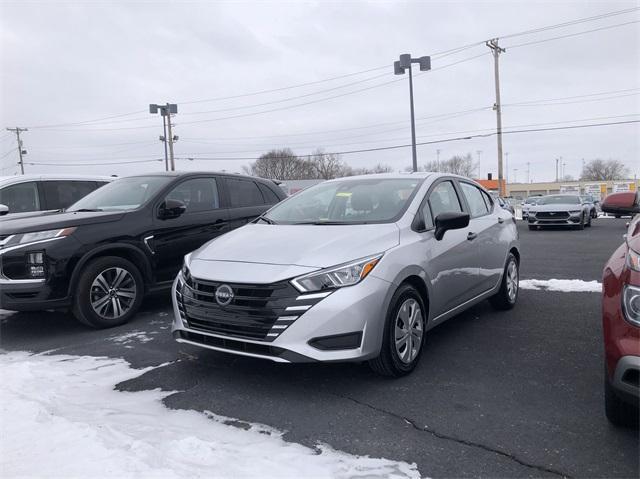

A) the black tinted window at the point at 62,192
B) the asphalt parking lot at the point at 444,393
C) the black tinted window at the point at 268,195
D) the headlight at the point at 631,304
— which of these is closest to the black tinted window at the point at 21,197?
Answer: the black tinted window at the point at 62,192

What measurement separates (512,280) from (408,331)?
274 cm

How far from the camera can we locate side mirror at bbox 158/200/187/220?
587 cm

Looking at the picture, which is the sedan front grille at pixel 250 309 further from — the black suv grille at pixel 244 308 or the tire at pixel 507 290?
the tire at pixel 507 290

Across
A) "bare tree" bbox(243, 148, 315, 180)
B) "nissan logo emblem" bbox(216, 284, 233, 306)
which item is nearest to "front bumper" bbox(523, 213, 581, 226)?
"nissan logo emblem" bbox(216, 284, 233, 306)

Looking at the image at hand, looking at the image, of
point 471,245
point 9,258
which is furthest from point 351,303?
point 9,258

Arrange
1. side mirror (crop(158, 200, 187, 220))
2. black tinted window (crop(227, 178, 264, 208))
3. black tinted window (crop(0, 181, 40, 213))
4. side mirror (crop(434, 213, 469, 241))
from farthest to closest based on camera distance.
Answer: black tinted window (crop(0, 181, 40, 213)) < black tinted window (crop(227, 178, 264, 208)) < side mirror (crop(158, 200, 187, 220)) < side mirror (crop(434, 213, 469, 241))

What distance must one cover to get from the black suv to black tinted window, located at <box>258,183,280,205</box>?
0.59 meters

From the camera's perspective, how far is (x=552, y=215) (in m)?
19.9

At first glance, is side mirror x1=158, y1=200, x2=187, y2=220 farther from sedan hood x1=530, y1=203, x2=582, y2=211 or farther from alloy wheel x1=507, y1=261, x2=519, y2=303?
sedan hood x1=530, y1=203, x2=582, y2=211

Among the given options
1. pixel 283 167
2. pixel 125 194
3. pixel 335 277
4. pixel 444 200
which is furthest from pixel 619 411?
pixel 283 167

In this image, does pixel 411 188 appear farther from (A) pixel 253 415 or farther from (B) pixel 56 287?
(B) pixel 56 287

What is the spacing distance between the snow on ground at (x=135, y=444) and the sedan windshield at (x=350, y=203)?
196cm

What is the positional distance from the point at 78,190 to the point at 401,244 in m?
6.44

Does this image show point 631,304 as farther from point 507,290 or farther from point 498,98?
point 498,98
